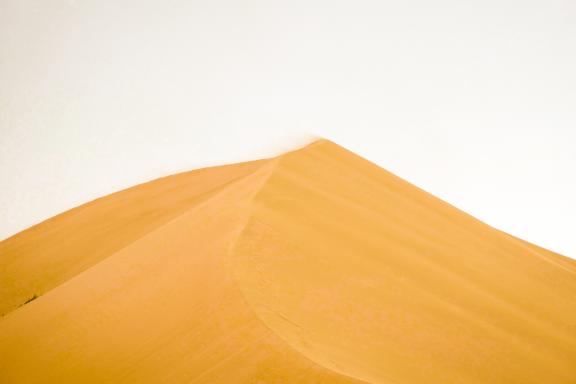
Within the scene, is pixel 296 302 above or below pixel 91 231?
above

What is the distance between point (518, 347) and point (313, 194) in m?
2.54

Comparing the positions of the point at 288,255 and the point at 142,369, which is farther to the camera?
the point at 288,255

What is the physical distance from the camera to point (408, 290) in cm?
426

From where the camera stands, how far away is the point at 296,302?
325 centimetres

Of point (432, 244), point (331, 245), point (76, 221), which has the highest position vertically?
point (331, 245)

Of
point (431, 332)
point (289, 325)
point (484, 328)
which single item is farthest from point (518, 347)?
point (289, 325)

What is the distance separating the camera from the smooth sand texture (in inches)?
112

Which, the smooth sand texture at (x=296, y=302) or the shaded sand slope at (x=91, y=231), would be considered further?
the shaded sand slope at (x=91, y=231)

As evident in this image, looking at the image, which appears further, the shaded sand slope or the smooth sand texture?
the shaded sand slope

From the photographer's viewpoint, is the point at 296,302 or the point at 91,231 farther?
the point at 91,231

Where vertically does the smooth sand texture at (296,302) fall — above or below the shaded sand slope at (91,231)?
above

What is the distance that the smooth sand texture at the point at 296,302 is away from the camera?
9.36ft

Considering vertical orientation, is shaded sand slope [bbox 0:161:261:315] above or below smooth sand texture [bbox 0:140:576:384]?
below

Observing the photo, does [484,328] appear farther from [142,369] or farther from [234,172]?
[234,172]
